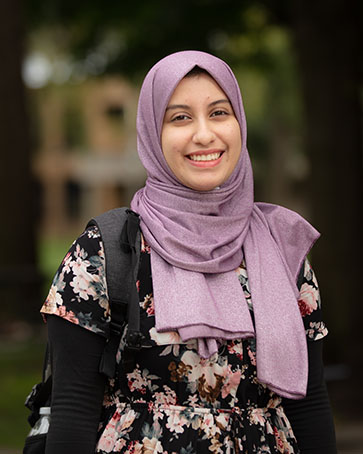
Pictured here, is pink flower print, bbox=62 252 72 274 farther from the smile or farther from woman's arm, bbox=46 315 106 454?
the smile

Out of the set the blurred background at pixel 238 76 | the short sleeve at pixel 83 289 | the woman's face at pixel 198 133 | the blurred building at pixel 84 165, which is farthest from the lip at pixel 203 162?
the blurred building at pixel 84 165

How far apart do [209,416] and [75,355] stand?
→ 1.40 ft

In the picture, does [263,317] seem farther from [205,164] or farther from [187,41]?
[187,41]

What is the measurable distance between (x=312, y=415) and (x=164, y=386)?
0.53m

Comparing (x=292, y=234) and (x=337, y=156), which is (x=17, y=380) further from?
(x=292, y=234)

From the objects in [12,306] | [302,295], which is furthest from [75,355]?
[12,306]

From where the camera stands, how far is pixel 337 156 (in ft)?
29.6

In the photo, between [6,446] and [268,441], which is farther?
[6,446]

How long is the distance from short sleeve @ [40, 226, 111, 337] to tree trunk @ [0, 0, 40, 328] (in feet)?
32.6

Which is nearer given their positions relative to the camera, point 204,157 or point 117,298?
point 117,298

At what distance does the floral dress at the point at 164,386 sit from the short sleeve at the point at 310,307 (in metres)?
0.24

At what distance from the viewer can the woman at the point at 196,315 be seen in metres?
2.59

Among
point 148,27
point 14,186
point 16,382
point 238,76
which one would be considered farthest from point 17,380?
point 238,76

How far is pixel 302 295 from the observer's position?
9.29 feet
